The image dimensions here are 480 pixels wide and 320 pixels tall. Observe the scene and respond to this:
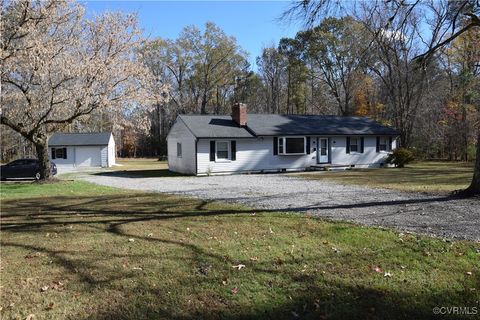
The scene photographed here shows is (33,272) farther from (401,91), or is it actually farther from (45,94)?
(401,91)

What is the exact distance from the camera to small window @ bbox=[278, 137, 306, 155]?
26.3m

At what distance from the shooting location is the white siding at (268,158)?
24094 millimetres

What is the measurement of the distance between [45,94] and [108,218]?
11.1 metres

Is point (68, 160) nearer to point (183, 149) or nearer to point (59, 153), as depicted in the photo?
point (59, 153)

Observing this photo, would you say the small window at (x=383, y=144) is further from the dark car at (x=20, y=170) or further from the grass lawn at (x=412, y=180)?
the dark car at (x=20, y=170)

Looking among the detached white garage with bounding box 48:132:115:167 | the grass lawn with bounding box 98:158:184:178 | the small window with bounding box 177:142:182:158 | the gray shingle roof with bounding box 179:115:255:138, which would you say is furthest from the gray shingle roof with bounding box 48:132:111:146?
the gray shingle roof with bounding box 179:115:255:138

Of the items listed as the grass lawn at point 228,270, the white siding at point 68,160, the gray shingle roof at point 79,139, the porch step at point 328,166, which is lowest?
the grass lawn at point 228,270

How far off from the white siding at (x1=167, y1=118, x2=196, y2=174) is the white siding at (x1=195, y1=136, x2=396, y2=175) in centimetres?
64

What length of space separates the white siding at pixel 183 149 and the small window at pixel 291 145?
18.8 feet

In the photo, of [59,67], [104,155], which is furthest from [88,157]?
[59,67]

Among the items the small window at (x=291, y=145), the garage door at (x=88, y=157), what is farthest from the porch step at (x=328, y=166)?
the garage door at (x=88, y=157)

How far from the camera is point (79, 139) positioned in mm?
37969

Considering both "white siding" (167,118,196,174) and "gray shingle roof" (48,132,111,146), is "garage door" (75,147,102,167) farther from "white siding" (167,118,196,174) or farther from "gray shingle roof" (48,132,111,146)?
"white siding" (167,118,196,174)

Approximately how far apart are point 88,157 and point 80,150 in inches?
37.0
